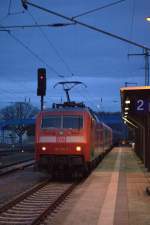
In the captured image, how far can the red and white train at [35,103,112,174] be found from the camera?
74.8 ft

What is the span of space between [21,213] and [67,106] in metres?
11.3

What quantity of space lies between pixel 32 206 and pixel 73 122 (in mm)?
8151

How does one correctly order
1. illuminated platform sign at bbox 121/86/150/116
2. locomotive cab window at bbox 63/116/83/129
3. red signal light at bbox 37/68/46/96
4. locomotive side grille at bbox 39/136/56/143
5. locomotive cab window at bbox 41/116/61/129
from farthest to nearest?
red signal light at bbox 37/68/46/96, locomotive cab window at bbox 41/116/61/129, locomotive cab window at bbox 63/116/83/129, locomotive side grille at bbox 39/136/56/143, illuminated platform sign at bbox 121/86/150/116

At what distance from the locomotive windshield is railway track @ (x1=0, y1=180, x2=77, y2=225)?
3221 mm

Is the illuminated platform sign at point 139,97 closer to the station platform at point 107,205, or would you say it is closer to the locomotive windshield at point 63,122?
the station platform at point 107,205

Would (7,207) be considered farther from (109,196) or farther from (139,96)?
(139,96)

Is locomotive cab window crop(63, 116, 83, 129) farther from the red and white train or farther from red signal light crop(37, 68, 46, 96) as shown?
red signal light crop(37, 68, 46, 96)

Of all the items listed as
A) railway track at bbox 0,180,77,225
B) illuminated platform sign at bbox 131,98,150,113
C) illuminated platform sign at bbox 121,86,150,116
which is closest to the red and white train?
railway track at bbox 0,180,77,225

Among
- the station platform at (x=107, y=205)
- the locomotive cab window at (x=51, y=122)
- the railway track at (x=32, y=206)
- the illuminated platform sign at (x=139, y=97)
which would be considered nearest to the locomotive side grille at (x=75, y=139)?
the locomotive cab window at (x=51, y=122)

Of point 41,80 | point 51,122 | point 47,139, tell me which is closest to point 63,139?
point 47,139

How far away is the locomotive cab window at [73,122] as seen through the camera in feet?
76.3

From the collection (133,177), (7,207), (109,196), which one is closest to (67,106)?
(133,177)

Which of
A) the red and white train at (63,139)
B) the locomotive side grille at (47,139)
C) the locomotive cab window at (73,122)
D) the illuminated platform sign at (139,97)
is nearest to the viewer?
the illuminated platform sign at (139,97)

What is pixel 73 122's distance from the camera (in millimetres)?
23406
